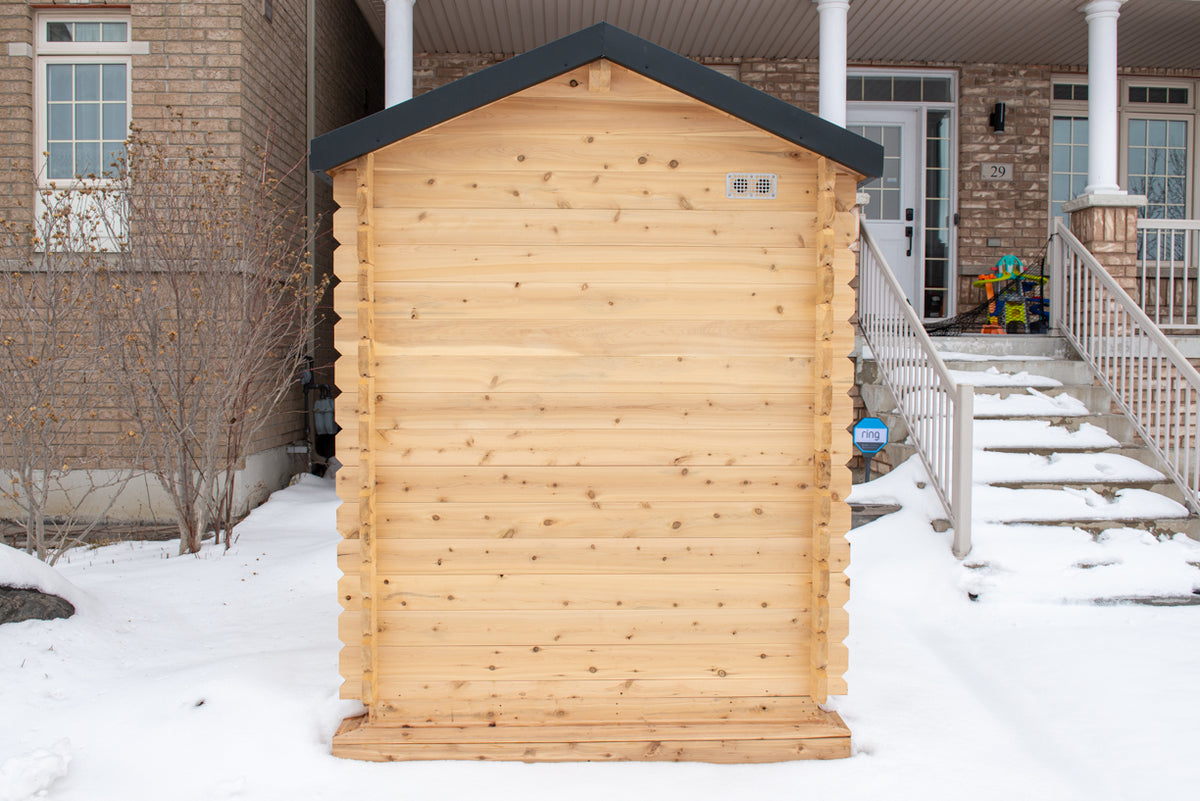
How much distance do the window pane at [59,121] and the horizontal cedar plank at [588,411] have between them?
5.45 metres

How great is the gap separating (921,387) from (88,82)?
6.88 m

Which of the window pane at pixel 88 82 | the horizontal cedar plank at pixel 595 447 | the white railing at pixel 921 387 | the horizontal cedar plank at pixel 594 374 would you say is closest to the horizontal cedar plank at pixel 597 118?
the horizontal cedar plank at pixel 594 374

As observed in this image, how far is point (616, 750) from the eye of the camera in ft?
10.7

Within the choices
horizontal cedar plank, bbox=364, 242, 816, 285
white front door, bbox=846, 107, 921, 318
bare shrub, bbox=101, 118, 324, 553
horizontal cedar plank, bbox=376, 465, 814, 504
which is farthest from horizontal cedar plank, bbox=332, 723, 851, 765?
white front door, bbox=846, 107, 921, 318

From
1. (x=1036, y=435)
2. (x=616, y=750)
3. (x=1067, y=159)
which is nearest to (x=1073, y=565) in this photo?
(x=1036, y=435)

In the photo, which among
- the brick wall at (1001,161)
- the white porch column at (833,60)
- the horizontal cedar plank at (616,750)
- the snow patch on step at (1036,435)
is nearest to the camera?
the horizontal cedar plank at (616,750)

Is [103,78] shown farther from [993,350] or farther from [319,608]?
[993,350]

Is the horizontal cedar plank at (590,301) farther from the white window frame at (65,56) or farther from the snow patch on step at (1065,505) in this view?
the white window frame at (65,56)

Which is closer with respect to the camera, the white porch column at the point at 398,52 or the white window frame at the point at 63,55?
the white window frame at the point at 63,55

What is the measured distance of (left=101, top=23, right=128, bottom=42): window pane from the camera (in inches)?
269

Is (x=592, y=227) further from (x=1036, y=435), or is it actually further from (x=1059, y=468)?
(x=1036, y=435)

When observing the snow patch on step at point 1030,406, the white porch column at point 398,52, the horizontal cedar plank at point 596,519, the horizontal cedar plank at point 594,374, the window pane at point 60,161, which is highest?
the white porch column at point 398,52

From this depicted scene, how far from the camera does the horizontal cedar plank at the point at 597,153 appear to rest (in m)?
3.25

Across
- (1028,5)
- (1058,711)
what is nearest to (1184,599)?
(1058,711)
